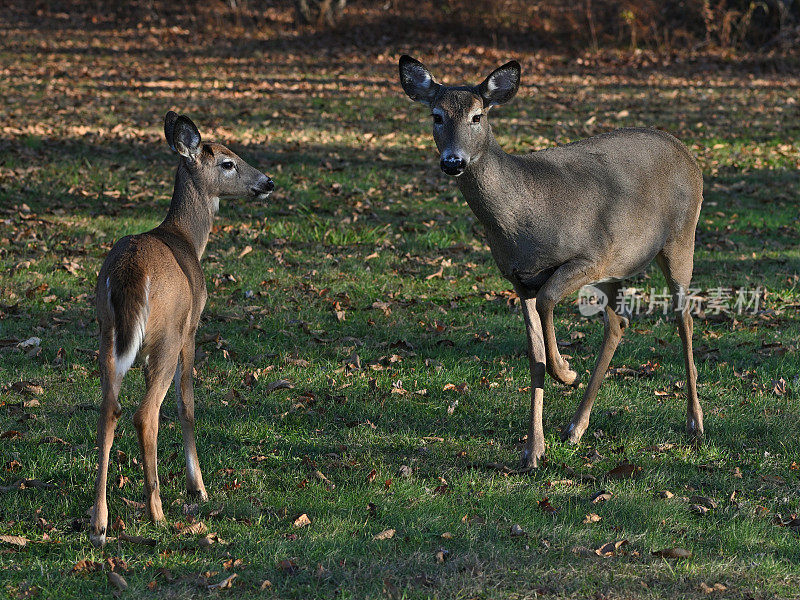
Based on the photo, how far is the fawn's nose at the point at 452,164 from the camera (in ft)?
18.4

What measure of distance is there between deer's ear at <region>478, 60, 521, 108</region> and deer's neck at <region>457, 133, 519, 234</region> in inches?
9.0

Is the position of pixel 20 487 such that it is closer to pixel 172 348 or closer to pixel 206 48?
pixel 172 348

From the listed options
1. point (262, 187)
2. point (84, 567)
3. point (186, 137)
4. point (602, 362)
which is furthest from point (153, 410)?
point (602, 362)

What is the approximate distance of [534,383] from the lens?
6.25 metres

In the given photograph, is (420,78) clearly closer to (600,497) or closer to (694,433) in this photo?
(600,497)

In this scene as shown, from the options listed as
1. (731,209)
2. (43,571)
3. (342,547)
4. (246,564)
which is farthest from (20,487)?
(731,209)

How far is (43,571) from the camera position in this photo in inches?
183

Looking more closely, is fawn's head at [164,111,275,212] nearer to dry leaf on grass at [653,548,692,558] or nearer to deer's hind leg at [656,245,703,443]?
deer's hind leg at [656,245,703,443]

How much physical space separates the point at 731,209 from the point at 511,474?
25.9ft

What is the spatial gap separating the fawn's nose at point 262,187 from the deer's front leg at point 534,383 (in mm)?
1764

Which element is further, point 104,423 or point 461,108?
point 461,108

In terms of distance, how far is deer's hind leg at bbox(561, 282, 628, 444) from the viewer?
259 inches

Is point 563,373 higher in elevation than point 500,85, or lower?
lower

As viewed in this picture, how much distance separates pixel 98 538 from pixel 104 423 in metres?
0.58
